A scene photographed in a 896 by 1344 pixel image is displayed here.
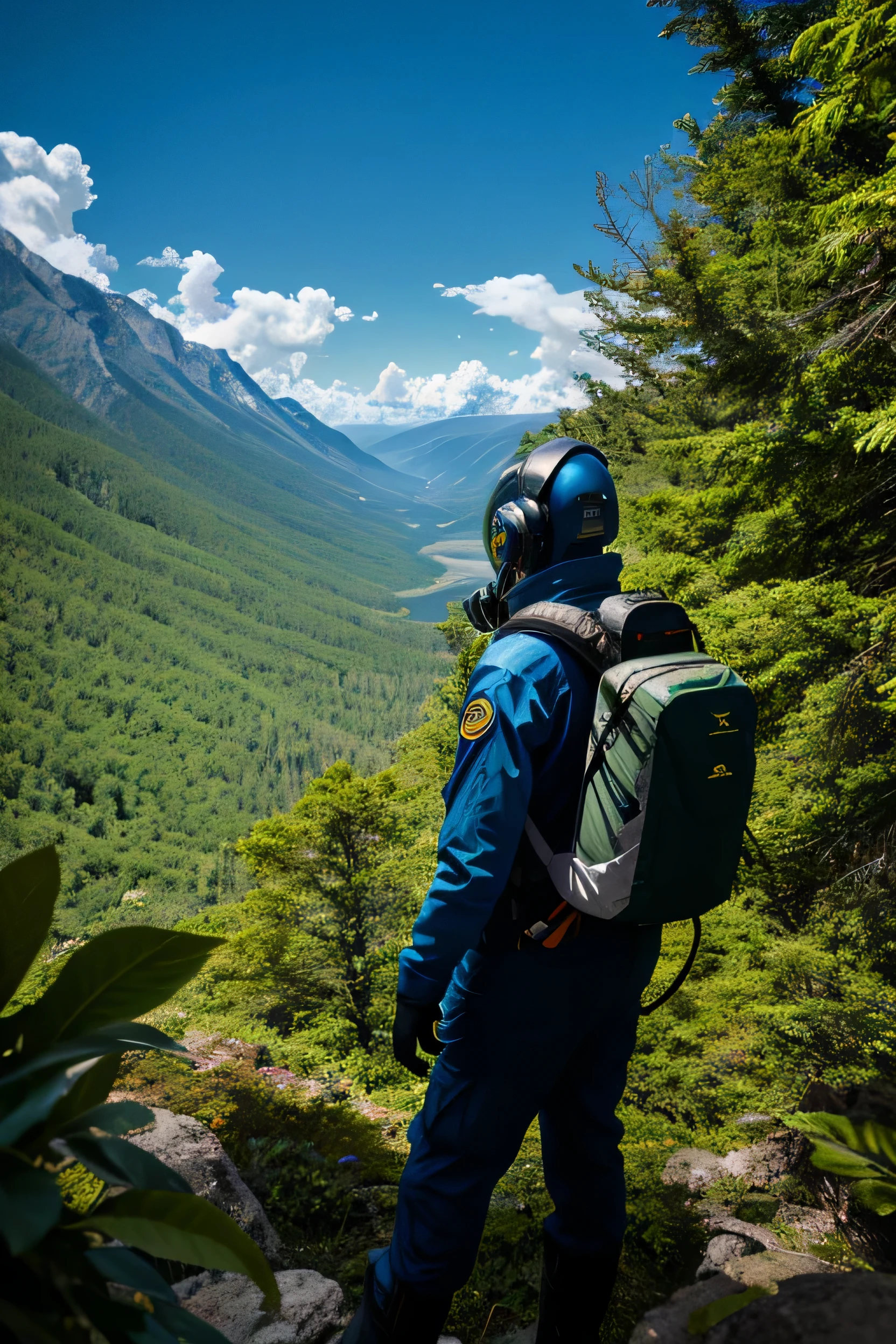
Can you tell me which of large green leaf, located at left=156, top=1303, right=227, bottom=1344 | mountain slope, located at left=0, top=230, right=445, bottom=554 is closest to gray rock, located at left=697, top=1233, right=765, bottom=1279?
large green leaf, located at left=156, top=1303, right=227, bottom=1344

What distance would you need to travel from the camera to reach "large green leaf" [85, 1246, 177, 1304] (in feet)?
1.74

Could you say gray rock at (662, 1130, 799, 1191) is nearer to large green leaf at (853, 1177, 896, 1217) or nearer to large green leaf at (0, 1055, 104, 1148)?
large green leaf at (853, 1177, 896, 1217)

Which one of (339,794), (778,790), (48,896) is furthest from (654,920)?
(339,794)

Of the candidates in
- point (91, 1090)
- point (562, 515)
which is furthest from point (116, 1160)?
point (562, 515)

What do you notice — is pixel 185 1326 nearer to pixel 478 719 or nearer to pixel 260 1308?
pixel 478 719

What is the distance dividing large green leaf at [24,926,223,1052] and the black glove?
0.93 metres

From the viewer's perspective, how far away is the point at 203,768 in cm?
8819

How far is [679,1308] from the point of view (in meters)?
1.71

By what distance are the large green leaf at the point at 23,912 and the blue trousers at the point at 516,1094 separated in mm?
1063

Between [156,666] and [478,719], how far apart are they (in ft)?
378

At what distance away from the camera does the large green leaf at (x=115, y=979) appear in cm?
69

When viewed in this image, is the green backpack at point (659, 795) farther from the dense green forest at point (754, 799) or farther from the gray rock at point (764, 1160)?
the gray rock at point (764, 1160)

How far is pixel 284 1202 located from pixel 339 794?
2.72 meters

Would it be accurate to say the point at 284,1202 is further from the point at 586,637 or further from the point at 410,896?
the point at 410,896
